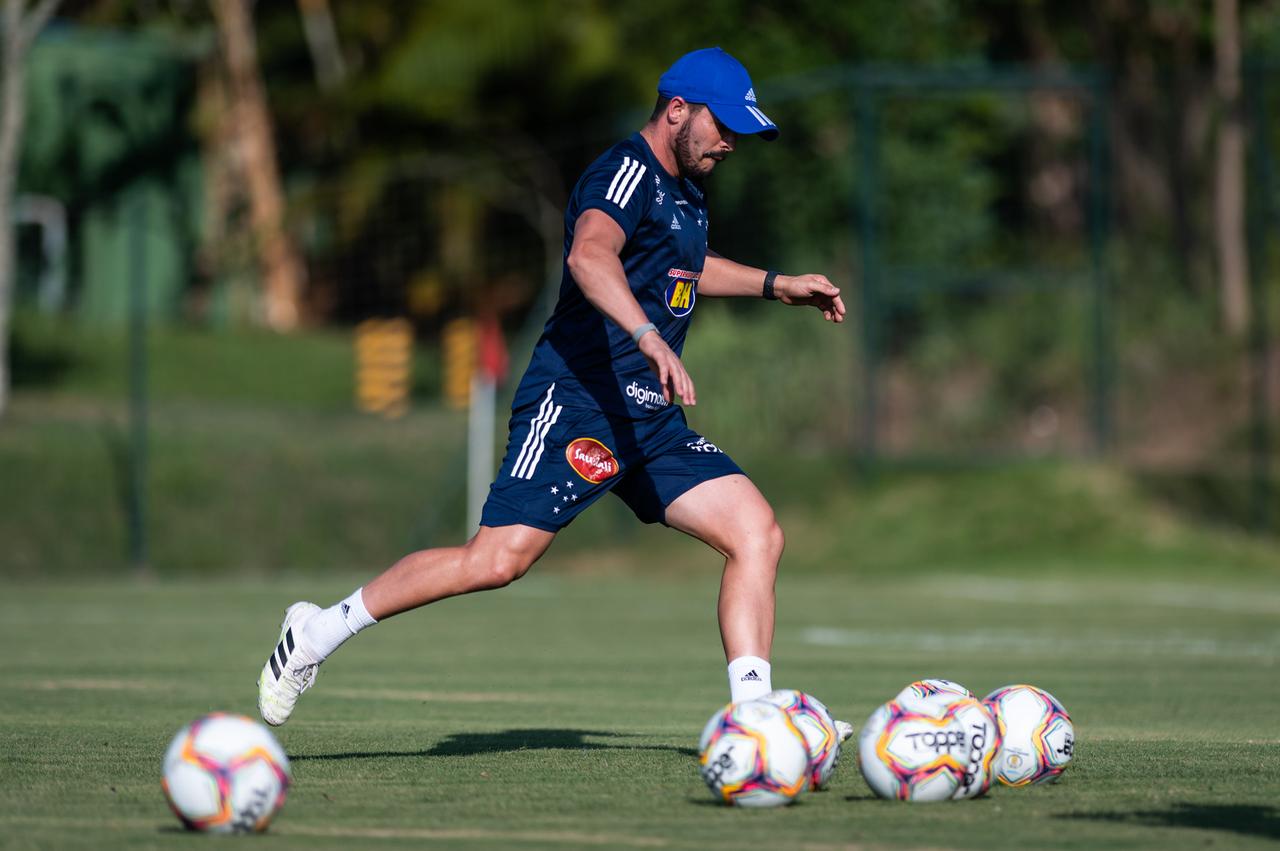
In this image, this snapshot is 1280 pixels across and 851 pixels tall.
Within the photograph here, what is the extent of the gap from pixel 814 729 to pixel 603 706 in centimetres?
335

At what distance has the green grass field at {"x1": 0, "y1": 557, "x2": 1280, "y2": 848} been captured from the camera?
234 inches

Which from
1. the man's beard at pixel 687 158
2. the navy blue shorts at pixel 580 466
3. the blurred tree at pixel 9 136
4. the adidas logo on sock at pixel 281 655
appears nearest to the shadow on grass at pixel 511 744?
the adidas logo on sock at pixel 281 655

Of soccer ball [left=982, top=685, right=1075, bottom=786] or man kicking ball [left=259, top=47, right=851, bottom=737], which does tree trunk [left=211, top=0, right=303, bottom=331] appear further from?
soccer ball [left=982, top=685, right=1075, bottom=786]

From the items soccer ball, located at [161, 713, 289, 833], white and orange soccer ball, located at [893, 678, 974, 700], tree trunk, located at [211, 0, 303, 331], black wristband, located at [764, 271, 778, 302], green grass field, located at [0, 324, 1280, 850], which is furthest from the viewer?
tree trunk, located at [211, 0, 303, 331]

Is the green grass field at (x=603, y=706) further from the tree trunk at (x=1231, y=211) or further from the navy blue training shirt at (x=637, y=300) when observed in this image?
the tree trunk at (x=1231, y=211)

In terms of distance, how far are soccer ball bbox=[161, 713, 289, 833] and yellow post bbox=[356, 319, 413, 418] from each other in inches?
895

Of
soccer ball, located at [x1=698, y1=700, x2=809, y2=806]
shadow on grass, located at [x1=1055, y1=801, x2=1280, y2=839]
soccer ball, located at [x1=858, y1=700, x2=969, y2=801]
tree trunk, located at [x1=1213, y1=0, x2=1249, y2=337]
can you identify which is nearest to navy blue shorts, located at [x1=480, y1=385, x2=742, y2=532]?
soccer ball, located at [x1=698, y1=700, x2=809, y2=806]

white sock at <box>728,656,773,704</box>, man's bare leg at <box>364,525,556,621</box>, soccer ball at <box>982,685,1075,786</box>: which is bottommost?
soccer ball at <box>982,685,1075,786</box>

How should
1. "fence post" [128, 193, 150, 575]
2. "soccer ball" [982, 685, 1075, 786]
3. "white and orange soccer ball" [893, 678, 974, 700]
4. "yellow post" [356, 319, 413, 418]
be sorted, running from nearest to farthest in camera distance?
1. "white and orange soccer ball" [893, 678, 974, 700]
2. "soccer ball" [982, 685, 1075, 786]
3. "fence post" [128, 193, 150, 575]
4. "yellow post" [356, 319, 413, 418]

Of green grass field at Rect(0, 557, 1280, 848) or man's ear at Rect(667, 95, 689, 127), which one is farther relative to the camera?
man's ear at Rect(667, 95, 689, 127)

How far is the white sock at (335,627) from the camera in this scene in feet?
24.7

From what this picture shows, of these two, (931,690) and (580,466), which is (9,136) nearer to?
(580,466)

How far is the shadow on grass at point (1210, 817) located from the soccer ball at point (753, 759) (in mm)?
765

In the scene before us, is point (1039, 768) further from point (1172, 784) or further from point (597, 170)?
point (597, 170)
